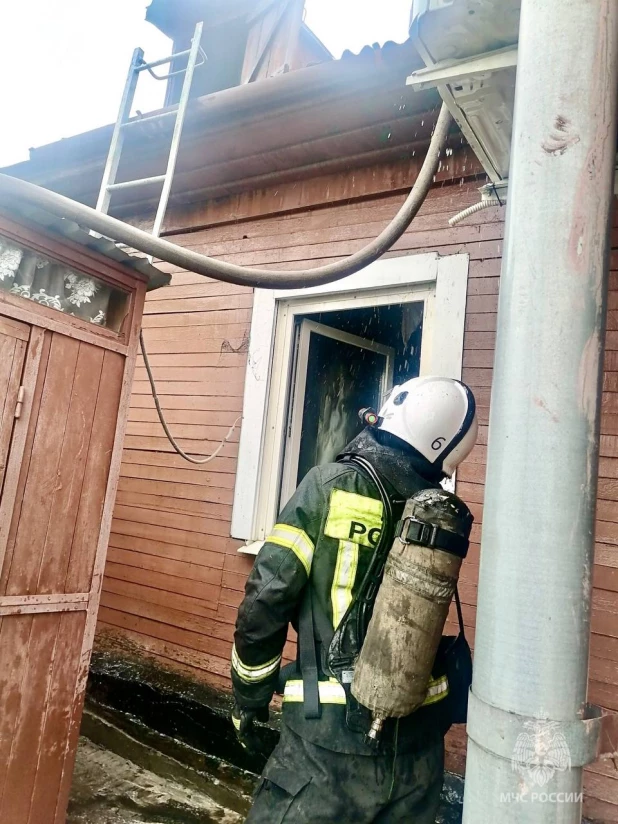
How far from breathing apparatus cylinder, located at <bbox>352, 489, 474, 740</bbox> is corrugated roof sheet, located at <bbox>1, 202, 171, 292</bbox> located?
198cm

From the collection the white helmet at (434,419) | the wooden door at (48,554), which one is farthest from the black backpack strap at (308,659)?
the wooden door at (48,554)

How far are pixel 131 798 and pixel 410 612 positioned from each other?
2.59 m

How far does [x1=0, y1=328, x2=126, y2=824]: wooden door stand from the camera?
2541 mm

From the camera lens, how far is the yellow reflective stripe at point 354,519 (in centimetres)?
188

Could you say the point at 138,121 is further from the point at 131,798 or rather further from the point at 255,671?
the point at 131,798

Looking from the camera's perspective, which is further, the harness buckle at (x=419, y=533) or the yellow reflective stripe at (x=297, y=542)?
the yellow reflective stripe at (x=297, y=542)

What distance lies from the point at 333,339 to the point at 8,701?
3.31 meters

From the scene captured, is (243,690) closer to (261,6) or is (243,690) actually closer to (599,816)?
(599,816)

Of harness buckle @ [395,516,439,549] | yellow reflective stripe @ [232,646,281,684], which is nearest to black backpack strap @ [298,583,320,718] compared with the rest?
yellow reflective stripe @ [232,646,281,684]

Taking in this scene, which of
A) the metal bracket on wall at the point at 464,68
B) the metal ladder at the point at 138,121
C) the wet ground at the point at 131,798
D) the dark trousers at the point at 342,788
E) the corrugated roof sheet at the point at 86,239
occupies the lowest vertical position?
the wet ground at the point at 131,798

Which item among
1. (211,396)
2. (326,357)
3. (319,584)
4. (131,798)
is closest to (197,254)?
(319,584)

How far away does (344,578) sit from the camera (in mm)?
1866

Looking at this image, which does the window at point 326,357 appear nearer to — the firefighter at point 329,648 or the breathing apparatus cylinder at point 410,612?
the firefighter at point 329,648

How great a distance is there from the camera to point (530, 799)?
3.04 ft
